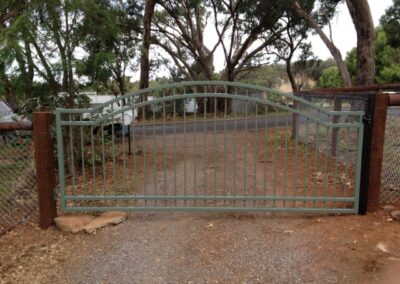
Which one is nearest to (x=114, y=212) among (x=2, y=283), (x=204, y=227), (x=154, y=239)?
(x=154, y=239)

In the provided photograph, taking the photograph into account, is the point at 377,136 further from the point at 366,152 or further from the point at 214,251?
the point at 214,251

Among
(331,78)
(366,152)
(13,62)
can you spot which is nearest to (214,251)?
(366,152)

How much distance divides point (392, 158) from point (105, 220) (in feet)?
12.9

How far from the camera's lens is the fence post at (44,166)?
3.89m

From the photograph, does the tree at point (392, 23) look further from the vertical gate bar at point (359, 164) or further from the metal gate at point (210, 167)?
the vertical gate bar at point (359, 164)

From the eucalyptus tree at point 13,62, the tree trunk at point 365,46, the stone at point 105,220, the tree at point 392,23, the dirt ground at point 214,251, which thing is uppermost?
the tree at point 392,23

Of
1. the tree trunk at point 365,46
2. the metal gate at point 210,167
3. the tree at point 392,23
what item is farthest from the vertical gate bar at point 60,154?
the tree at point 392,23

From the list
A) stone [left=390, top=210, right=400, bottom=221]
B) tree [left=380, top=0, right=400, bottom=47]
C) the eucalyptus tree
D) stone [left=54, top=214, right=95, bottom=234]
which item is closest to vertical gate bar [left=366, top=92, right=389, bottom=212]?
stone [left=390, top=210, right=400, bottom=221]

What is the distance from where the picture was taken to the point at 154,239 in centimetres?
371

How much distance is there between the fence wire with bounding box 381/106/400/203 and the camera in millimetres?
4764

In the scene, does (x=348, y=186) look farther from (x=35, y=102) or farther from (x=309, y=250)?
(x=35, y=102)

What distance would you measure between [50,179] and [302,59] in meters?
28.0

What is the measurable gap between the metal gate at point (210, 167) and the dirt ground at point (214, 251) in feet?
0.72

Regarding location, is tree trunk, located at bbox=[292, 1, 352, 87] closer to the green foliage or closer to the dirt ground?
the dirt ground
